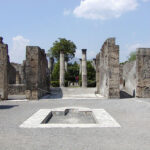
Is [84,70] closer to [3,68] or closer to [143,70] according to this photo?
[143,70]

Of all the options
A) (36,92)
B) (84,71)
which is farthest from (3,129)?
(84,71)

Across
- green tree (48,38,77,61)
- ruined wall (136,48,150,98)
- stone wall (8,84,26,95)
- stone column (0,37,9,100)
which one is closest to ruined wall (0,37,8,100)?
stone column (0,37,9,100)

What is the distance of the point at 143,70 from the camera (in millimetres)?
14258

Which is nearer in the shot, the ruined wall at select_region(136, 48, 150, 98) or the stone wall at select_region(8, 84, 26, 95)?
the ruined wall at select_region(136, 48, 150, 98)

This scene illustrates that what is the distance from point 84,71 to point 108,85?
13268 mm

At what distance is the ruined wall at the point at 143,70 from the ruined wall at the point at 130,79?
1.08 metres

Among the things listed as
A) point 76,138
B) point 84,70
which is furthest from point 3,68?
point 84,70

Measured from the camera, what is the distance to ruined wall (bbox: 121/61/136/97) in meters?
15.7

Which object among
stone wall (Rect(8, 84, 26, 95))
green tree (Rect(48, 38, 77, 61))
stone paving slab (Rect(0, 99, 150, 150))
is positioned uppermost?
green tree (Rect(48, 38, 77, 61))

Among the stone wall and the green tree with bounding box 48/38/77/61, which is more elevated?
the green tree with bounding box 48/38/77/61

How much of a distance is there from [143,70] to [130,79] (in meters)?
2.54

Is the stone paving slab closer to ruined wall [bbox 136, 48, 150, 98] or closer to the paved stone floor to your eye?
the paved stone floor

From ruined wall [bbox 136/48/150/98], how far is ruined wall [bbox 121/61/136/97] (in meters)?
1.08

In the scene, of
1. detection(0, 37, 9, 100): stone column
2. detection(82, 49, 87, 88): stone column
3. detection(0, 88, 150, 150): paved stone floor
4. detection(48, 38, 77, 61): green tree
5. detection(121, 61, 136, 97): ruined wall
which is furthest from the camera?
detection(48, 38, 77, 61): green tree
